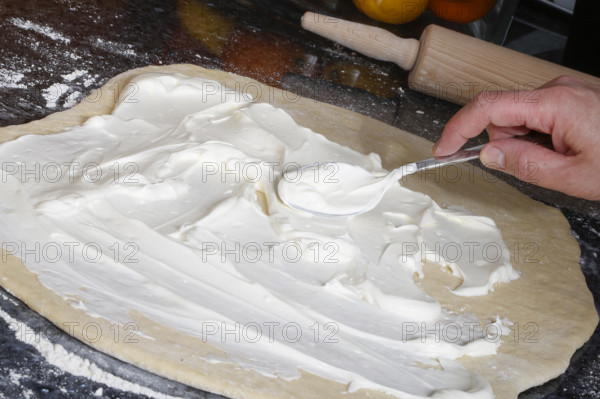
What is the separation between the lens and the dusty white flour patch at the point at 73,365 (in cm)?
123

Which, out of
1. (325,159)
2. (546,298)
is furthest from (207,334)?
(546,298)

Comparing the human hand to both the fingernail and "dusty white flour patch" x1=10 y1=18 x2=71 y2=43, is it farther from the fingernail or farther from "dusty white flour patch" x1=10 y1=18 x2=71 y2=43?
"dusty white flour patch" x1=10 y1=18 x2=71 y2=43

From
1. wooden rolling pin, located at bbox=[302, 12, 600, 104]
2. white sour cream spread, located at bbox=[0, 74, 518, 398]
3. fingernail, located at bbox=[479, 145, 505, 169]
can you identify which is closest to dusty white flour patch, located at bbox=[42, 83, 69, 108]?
white sour cream spread, located at bbox=[0, 74, 518, 398]

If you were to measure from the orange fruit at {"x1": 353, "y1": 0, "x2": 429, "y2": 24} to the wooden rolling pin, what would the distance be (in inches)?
13.9

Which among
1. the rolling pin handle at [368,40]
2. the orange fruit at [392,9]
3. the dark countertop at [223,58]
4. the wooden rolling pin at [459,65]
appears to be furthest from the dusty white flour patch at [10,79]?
the orange fruit at [392,9]

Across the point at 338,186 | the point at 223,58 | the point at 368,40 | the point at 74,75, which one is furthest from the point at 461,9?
the point at 74,75

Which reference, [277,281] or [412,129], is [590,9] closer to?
[412,129]

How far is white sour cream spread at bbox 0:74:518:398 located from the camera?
132 cm

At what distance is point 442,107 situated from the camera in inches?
98.8

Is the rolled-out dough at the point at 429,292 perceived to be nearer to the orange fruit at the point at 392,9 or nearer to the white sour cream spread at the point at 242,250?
the white sour cream spread at the point at 242,250

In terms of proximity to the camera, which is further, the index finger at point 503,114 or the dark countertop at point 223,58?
the dark countertop at point 223,58

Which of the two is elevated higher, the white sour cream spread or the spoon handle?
the spoon handle

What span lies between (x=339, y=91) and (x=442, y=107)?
0.42m

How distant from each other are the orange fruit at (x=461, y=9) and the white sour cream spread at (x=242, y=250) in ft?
5.00
